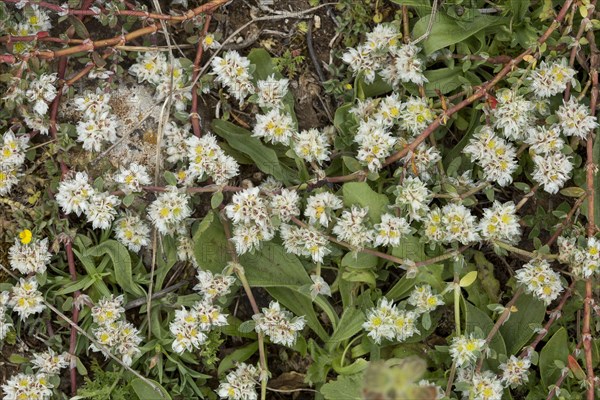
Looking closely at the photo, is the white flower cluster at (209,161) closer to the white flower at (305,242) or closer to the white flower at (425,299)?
the white flower at (305,242)

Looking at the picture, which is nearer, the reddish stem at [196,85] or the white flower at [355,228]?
the white flower at [355,228]

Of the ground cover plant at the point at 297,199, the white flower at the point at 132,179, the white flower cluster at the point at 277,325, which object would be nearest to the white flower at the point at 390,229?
the ground cover plant at the point at 297,199

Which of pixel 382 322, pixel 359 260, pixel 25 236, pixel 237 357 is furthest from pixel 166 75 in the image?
pixel 382 322

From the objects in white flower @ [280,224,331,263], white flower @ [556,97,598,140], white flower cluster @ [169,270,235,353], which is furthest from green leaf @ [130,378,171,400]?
white flower @ [556,97,598,140]

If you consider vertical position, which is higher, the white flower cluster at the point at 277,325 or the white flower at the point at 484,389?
the white flower cluster at the point at 277,325

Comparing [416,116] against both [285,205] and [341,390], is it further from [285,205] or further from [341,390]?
[341,390]

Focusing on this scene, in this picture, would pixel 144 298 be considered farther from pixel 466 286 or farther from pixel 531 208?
pixel 531 208

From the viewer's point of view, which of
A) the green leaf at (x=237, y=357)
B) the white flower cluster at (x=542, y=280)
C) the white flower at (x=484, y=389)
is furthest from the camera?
the green leaf at (x=237, y=357)
